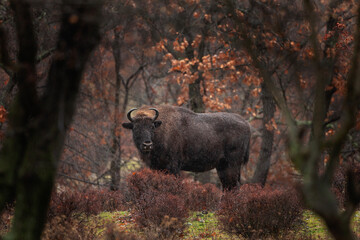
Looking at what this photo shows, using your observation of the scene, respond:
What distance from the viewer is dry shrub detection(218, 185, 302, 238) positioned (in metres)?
7.71

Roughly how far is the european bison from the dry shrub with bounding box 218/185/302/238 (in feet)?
11.2

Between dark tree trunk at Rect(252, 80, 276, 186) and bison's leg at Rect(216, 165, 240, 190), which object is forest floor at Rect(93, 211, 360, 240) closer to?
bison's leg at Rect(216, 165, 240, 190)

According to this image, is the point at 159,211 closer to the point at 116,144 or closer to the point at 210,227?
the point at 210,227

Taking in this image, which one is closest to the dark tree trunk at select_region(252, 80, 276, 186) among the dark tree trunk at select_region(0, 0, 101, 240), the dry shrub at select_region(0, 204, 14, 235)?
the dry shrub at select_region(0, 204, 14, 235)

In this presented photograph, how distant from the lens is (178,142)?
11523 mm

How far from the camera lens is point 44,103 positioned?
4.04m

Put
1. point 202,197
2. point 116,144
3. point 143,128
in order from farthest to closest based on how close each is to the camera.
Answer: point 116,144, point 143,128, point 202,197

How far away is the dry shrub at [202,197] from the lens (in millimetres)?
10016

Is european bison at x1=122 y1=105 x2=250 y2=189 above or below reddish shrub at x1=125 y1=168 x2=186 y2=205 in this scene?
above

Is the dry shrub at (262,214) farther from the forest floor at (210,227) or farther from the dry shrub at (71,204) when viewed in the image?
the dry shrub at (71,204)

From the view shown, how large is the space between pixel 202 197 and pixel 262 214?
3.00 meters

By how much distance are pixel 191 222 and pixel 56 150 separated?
5.47m

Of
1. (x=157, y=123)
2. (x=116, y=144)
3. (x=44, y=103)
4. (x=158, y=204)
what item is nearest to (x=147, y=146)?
(x=157, y=123)

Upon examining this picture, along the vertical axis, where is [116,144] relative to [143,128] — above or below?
above
